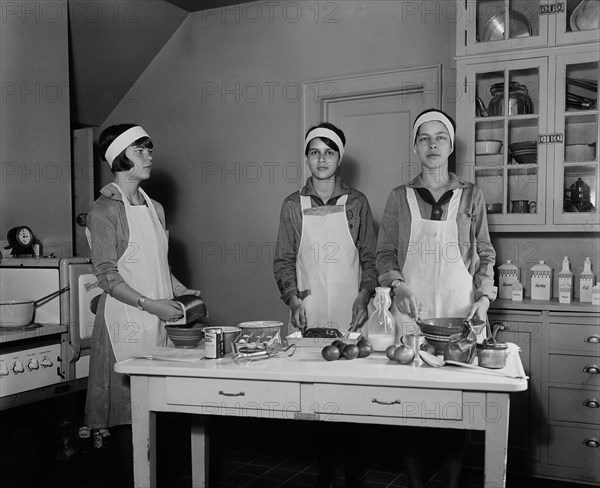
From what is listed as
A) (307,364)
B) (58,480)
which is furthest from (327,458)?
(58,480)

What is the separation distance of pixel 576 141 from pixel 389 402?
7.81 ft

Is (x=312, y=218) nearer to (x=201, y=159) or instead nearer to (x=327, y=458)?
(x=327, y=458)

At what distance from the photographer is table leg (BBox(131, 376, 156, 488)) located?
98.5 inches

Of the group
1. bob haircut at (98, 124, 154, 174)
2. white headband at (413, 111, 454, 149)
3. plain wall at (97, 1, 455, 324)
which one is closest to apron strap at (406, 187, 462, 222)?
white headband at (413, 111, 454, 149)

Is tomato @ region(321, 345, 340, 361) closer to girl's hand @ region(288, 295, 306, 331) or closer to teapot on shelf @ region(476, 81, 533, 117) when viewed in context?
girl's hand @ region(288, 295, 306, 331)

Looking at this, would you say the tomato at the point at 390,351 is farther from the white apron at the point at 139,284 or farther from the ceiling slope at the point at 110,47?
the ceiling slope at the point at 110,47

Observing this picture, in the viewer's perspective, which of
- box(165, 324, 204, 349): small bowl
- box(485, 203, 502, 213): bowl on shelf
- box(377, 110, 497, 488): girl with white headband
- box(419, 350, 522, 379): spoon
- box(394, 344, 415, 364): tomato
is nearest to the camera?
box(419, 350, 522, 379): spoon

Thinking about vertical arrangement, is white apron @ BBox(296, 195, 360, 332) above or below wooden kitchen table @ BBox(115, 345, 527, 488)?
above

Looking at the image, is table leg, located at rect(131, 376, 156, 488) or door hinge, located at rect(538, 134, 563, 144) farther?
door hinge, located at rect(538, 134, 563, 144)

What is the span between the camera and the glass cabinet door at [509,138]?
392 centimetres

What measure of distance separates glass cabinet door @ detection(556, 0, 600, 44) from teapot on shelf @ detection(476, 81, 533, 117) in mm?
346

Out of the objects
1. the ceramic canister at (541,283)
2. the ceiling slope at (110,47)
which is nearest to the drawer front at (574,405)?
the ceramic canister at (541,283)

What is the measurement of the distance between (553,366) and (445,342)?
1532 millimetres

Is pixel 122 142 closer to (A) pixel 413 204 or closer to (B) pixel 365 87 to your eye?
(A) pixel 413 204
